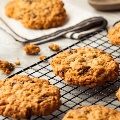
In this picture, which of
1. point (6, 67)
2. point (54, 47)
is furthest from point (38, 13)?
point (6, 67)

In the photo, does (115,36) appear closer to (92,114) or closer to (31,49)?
(31,49)

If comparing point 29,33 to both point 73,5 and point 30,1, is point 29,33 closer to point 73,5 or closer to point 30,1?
point 30,1

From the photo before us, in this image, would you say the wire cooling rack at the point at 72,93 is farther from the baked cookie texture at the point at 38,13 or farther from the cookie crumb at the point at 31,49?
the baked cookie texture at the point at 38,13

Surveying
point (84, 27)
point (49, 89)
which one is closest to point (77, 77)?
point (49, 89)

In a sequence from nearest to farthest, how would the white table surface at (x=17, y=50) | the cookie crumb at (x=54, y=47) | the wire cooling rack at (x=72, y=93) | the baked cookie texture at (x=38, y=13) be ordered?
the wire cooling rack at (x=72, y=93) → the white table surface at (x=17, y=50) → the cookie crumb at (x=54, y=47) → the baked cookie texture at (x=38, y=13)

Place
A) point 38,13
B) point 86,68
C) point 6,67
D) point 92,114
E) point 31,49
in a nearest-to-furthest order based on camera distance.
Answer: point 92,114, point 86,68, point 6,67, point 31,49, point 38,13

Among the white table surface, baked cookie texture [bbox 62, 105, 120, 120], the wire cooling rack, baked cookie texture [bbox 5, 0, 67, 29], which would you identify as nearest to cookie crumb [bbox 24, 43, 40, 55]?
the white table surface

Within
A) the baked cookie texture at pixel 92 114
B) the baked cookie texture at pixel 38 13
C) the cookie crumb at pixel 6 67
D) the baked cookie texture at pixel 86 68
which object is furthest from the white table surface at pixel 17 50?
the baked cookie texture at pixel 92 114
